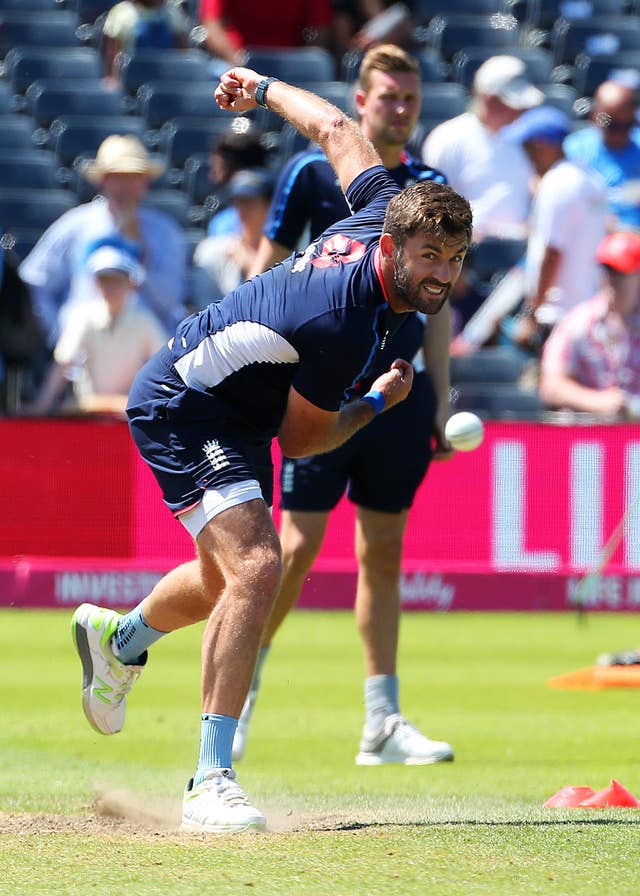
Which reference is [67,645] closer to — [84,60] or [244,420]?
[244,420]

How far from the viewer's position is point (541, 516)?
1320cm

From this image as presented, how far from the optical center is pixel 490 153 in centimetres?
1523

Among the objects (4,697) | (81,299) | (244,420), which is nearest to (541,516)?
(81,299)

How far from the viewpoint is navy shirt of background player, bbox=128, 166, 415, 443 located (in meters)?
5.48

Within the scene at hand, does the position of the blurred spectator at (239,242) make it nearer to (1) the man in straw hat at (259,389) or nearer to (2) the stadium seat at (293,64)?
(2) the stadium seat at (293,64)

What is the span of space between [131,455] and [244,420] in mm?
7060

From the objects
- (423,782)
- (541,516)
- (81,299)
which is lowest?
(423,782)

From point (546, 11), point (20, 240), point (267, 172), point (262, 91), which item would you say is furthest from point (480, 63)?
point (262, 91)

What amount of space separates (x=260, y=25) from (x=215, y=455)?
11887mm

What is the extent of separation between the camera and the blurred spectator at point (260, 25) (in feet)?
54.5

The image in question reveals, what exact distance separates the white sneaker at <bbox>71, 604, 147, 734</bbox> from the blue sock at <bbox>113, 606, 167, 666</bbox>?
3 cm

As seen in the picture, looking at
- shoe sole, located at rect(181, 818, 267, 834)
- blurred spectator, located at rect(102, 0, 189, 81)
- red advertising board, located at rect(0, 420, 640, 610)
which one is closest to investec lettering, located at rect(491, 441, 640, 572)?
red advertising board, located at rect(0, 420, 640, 610)

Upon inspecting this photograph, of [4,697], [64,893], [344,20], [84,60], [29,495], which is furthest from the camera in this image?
[344,20]

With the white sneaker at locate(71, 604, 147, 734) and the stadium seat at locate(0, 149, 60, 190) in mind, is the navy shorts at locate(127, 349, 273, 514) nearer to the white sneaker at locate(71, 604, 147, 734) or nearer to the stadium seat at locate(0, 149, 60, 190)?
the white sneaker at locate(71, 604, 147, 734)
